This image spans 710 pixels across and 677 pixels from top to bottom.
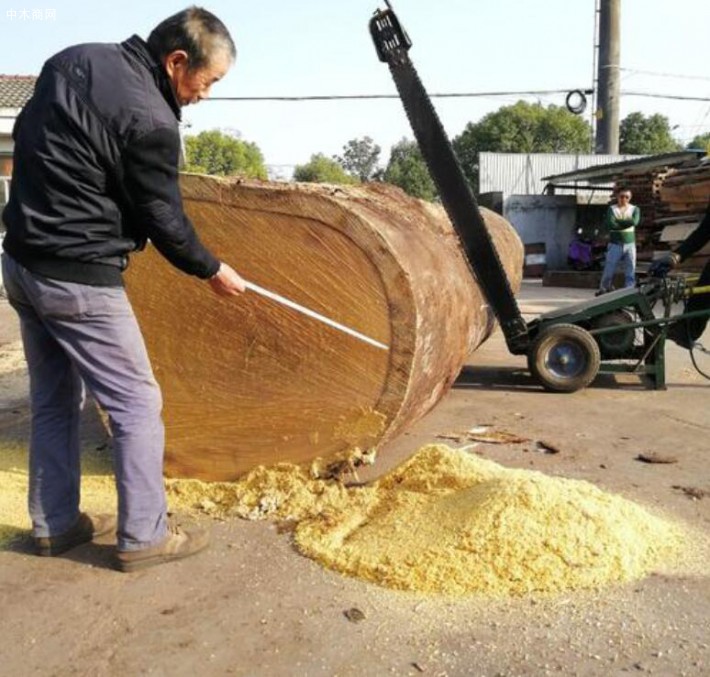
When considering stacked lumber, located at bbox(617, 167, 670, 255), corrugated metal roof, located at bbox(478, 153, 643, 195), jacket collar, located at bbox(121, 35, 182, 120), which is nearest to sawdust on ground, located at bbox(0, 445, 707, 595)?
jacket collar, located at bbox(121, 35, 182, 120)

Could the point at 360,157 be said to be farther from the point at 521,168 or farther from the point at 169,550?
the point at 169,550

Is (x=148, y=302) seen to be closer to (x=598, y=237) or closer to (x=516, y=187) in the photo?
(x=598, y=237)

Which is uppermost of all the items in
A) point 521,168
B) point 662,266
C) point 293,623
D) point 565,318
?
point 521,168

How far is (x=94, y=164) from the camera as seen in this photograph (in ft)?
8.55

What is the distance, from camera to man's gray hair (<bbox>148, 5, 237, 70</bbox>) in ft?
8.73

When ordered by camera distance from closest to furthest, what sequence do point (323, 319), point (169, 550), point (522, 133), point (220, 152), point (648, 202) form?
point (169, 550)
point (323, 319)
point (648, 202)
point (522, 133)
point (220, 152)

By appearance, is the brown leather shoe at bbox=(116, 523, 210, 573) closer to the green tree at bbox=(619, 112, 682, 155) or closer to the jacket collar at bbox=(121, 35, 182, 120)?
the jacket collar at bbox=(121, 35, 182, 120)

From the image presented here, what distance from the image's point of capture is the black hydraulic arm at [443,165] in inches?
180

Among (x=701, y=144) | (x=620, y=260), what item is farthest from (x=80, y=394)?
(x=701, y=144)

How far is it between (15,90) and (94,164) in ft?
60.2

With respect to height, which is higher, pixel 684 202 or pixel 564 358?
pixel 684 202

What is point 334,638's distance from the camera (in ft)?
8.03

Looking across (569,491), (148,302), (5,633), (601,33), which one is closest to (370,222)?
(148,302)

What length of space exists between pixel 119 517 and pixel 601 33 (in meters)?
23.9
